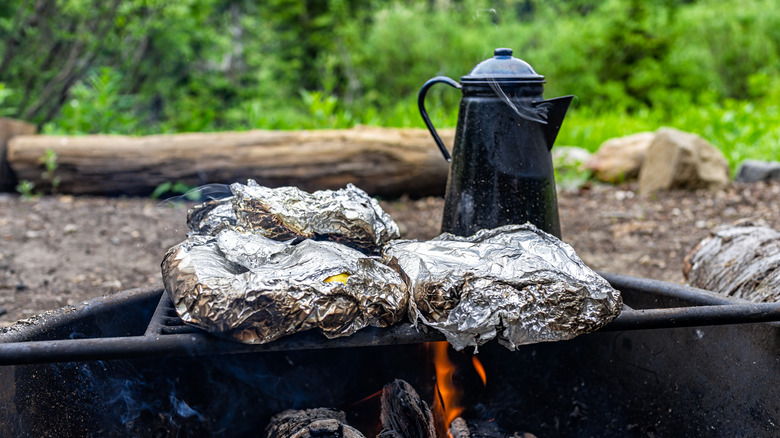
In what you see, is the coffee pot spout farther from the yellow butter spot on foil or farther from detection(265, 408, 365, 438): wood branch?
detection(265, 408, 365, 438): wood branch

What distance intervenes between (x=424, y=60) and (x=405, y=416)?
825cm

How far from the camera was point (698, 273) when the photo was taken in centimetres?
228

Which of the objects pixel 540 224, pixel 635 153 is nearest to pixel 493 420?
pixel 540 224

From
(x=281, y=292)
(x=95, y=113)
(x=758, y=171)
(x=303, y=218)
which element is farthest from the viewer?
(x=95, y=113)

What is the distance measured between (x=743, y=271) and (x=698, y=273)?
30 centimetres

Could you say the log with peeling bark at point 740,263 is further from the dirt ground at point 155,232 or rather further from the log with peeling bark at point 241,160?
the log with peeling bark at point 241,160

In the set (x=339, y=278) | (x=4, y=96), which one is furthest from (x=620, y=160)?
(x=4, y=96)

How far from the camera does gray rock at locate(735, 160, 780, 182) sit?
4.98 m

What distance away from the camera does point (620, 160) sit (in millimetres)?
5465

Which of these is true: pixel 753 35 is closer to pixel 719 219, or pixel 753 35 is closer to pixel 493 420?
pixel 719 219

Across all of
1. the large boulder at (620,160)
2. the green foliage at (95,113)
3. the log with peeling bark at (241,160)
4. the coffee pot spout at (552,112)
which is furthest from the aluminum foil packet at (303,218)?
the green foliage at (95,113)

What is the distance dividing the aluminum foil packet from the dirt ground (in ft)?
4.85

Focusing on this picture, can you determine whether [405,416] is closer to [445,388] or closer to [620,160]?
[445,388]

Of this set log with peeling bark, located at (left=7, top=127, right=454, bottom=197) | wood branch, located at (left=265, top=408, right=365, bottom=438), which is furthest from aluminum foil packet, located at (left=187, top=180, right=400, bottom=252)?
log with peeling bark, located at (left=7, top=127, right=454, bottom=197)
